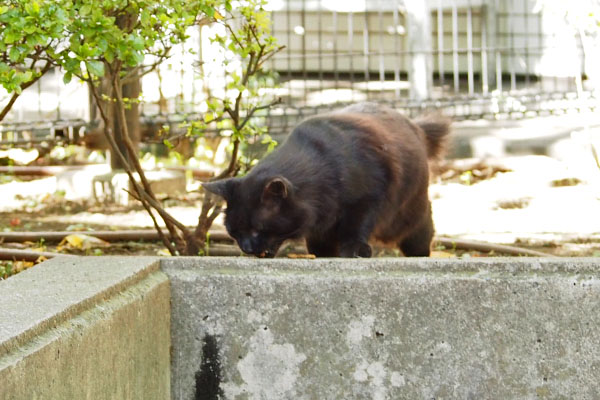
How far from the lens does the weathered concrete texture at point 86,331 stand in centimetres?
213

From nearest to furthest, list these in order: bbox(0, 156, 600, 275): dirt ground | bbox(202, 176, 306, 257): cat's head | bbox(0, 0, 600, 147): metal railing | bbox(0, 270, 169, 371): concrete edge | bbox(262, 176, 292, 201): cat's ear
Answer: bbox(0, 270, 169, 371): concrete edge → bbox(262, 176, 292, 201): cat's ear → bbox(202, 176, 306, 257): cat's head → bbox(0, 156, 600, 275): dirt ground → bbox(0, 0, 600, 147): metal railing

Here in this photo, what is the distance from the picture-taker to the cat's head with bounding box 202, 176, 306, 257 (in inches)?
155

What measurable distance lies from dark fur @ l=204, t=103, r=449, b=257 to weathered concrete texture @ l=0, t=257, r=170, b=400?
83 cm

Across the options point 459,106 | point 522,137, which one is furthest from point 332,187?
point 459,106

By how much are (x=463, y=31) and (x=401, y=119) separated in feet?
30.0

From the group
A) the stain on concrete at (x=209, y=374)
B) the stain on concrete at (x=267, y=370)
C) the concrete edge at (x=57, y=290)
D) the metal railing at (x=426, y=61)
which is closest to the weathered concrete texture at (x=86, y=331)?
the concrete edge at (x=57, y=290)

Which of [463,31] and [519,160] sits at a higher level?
[463,31]

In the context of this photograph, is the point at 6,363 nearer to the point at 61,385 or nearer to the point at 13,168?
the point at 61,385

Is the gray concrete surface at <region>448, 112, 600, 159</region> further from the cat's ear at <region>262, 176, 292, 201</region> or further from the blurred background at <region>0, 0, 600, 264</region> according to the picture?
the cat's ear at <region>262, 176, 292, 201</region>

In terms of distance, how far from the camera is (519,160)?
9.33 meters

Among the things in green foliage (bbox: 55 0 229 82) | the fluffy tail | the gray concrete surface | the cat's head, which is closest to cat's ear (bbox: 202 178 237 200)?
the cat's head

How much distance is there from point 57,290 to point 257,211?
1.38 meters

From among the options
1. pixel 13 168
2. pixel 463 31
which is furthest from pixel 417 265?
pixel 463 31

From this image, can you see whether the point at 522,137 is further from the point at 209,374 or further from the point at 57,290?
the point at 57,290
